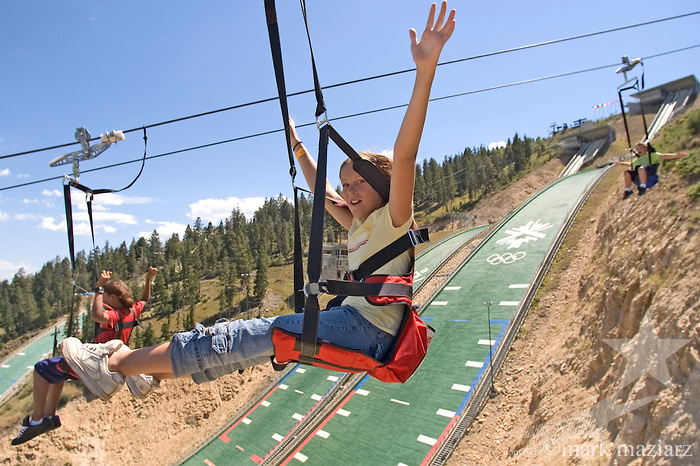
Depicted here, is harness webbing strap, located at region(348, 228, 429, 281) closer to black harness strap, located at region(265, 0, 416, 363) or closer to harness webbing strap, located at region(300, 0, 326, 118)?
black harness strap, located at region(265, 0, 416, 363)

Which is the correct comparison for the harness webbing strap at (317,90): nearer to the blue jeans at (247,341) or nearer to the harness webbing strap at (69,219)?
the blue jeans at (247,341)

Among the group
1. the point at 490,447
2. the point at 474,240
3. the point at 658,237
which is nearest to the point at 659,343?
the point at 658,237

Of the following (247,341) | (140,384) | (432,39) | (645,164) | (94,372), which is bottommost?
(140,384)

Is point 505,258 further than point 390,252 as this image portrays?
Yes

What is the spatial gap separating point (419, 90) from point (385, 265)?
128cm

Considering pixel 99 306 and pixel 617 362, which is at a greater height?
Answer: pixel 99 306

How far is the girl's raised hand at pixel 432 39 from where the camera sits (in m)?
2.48

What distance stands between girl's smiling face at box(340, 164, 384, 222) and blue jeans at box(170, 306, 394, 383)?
0.84 m

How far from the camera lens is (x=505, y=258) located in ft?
82.2

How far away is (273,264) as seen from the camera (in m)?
84.9

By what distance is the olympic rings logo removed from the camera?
79.9 feet

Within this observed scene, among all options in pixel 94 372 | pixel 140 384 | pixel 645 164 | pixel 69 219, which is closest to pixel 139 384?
pixel 140 384

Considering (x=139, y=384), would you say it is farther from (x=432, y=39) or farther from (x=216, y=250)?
(x=216, y=250)

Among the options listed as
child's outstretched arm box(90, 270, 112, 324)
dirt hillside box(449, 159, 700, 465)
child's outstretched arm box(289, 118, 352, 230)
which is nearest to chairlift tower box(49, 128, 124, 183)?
child's outstretched arm box(90, 270, 112, 324)
